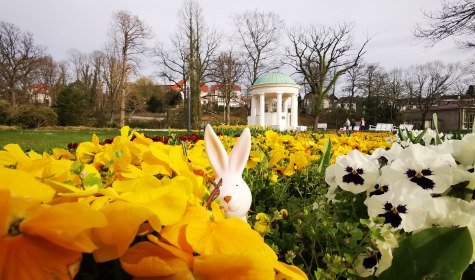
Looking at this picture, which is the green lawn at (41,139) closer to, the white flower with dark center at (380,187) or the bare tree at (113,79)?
the white flower with dark center at (380,187)

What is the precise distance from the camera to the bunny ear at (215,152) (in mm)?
1046

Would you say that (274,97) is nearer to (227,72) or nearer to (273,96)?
(273,96)

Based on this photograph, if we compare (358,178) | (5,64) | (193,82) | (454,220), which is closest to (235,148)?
(358,178)

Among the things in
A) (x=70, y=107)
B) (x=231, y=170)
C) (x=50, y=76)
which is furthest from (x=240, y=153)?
(x=50, y=76)

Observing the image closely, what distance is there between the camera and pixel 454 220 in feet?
2.82

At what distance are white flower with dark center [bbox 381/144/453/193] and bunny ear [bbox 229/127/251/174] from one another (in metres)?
0.41

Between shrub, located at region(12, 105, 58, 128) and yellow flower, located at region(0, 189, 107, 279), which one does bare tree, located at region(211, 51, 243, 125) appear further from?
yellow flower, located at region(0, 189, 107, 279)

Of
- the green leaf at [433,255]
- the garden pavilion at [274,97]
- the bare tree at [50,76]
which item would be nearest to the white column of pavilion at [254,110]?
the garden pavilion at [274,97]

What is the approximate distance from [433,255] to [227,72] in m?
36.9

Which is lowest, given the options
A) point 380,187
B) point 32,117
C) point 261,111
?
point 380,187

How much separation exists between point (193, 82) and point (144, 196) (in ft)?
114

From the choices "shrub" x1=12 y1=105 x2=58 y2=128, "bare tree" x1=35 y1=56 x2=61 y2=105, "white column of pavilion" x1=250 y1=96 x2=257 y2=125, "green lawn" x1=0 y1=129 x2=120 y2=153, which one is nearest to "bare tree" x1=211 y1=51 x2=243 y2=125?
"white column of pavilion" x1=250 y1=96 x2=257 y2=125

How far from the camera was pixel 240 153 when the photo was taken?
44.5 inches

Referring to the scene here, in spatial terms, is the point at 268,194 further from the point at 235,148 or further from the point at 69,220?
the point at 69,220
